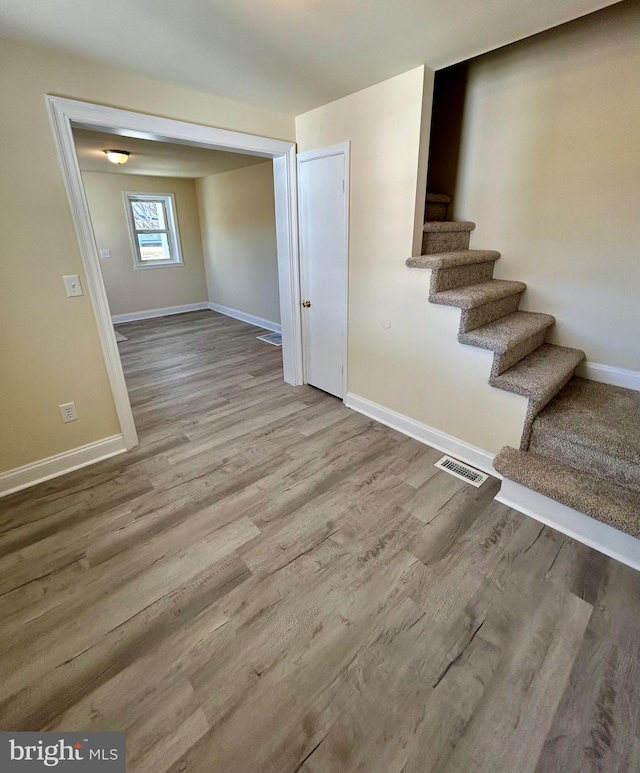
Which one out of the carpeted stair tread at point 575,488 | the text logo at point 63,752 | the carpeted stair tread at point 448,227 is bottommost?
the text logo at point 63,752

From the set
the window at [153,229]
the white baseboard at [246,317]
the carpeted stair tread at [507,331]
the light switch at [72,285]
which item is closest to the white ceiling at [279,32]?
the light switch at [72,285]

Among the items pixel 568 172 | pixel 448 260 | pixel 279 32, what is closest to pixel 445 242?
pixel 448 260

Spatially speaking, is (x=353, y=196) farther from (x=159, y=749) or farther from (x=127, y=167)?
(x=127, y=167)

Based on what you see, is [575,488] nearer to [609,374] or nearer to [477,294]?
[609,374]

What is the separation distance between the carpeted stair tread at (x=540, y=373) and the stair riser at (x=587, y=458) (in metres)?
0.22

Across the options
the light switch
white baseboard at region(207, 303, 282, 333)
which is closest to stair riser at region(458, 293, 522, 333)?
the light switch

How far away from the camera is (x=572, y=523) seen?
71.4 inches

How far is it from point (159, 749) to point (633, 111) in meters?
3.48

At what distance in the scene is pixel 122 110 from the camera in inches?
82.0

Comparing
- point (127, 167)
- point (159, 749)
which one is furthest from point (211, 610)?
point (127, 167)

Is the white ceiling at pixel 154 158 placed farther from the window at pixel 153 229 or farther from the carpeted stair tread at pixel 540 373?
the carpeted stair tread at pixel 540 373

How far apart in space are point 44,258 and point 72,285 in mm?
182

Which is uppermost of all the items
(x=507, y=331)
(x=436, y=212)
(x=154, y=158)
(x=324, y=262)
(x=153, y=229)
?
(x=154, y=158)

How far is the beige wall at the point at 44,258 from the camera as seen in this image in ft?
5.99
